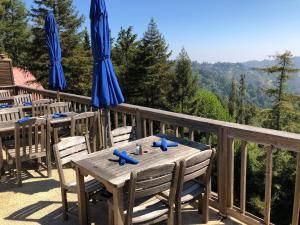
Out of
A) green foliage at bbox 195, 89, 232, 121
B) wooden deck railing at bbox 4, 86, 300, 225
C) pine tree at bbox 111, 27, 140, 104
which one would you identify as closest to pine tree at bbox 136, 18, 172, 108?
pine tree at bbox 111, 27, 140, 104

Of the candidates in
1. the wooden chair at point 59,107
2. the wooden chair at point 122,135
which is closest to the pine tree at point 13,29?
the wooden chair at point 59,107

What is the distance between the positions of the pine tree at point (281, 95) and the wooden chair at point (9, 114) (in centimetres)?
2567

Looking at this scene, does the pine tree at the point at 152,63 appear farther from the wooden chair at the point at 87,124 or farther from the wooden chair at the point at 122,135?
the wooden chair at the point at 122,135

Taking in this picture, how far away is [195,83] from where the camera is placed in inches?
1455

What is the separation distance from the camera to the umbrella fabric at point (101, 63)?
388 cm

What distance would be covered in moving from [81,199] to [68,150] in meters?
0.63

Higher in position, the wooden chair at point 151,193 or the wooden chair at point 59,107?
the wooden chair at point 59,107

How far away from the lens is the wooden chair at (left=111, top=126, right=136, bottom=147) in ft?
12.6

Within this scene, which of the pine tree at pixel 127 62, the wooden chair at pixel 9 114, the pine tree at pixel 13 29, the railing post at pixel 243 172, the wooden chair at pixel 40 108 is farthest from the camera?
the pine tree at pixel 127 62

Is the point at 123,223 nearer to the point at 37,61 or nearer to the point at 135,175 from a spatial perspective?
the point at 135,175

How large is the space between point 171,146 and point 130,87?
92.4 feet

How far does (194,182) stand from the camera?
312cm

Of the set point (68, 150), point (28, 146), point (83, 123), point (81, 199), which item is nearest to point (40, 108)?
point (83, 123)

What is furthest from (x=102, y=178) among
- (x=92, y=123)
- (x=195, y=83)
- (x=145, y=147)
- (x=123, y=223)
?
(x=195, y=83)
